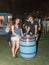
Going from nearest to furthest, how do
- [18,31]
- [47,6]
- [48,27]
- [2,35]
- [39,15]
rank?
1. [18,31]
2. [2,35]
3. [48,27]
4. [39,15]
5. [47,6]

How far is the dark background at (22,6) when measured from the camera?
28.2 metres

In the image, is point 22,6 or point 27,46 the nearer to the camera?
point 27,46

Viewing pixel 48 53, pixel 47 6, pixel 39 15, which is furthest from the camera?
pixel 47 6

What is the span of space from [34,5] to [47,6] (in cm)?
222

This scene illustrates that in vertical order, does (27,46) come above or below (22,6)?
above

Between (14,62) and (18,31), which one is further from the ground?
(18,31)

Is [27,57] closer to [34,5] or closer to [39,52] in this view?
[39,52]

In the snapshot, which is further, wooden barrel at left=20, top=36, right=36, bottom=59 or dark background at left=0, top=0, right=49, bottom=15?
dark background at left=0, top=0, right=49, bottom=15

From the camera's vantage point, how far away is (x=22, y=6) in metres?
28.7

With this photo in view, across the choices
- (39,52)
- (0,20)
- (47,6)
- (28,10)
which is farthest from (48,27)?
(39,52)

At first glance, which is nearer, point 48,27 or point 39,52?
point 39,52

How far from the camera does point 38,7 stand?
97.7ft

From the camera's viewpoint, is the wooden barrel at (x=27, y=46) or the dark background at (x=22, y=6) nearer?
the wooden barrel at (x=27, y=46)

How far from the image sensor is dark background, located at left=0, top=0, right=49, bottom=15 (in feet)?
92.4
